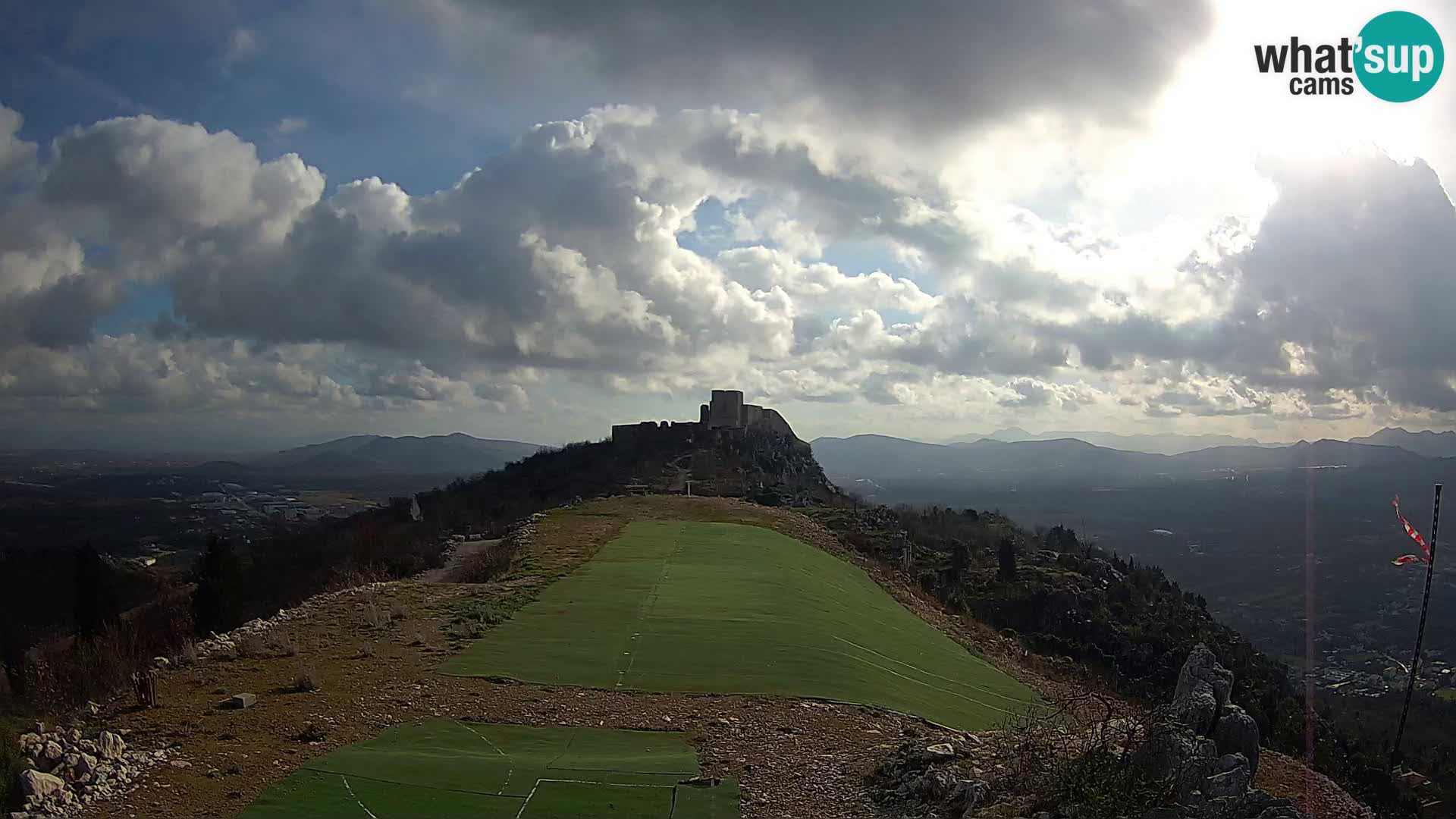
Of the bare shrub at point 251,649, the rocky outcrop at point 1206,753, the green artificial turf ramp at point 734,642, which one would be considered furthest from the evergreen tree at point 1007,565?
the bare shrub at point 251,649

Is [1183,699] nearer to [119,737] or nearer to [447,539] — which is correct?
[119,737]

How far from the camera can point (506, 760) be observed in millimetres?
9922

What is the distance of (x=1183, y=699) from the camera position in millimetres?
9227

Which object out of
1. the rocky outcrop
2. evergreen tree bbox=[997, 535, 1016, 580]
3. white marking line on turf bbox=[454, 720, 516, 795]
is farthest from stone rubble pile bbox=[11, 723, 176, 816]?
evergreen tree bbox=[997, 535, 1016, 580]

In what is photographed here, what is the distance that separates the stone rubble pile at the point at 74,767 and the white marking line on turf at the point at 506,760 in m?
3.22

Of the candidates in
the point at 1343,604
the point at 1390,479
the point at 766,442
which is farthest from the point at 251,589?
the point at 1390,479

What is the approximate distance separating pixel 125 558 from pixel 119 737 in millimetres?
73145

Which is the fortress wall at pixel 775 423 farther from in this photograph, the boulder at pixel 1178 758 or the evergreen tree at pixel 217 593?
the boulder at pixel 1178 758

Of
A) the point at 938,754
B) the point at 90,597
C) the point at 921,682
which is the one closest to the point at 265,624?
the point at 921,682

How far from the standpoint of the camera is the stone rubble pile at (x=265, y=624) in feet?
46.7

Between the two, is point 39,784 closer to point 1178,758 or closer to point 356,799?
point 356,799

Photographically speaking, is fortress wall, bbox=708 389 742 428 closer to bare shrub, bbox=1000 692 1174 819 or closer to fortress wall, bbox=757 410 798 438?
fortress wall, bbox=757 410 798 438

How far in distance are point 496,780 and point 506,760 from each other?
710mm

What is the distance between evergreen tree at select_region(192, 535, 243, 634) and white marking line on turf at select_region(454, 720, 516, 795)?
14.5 metres
